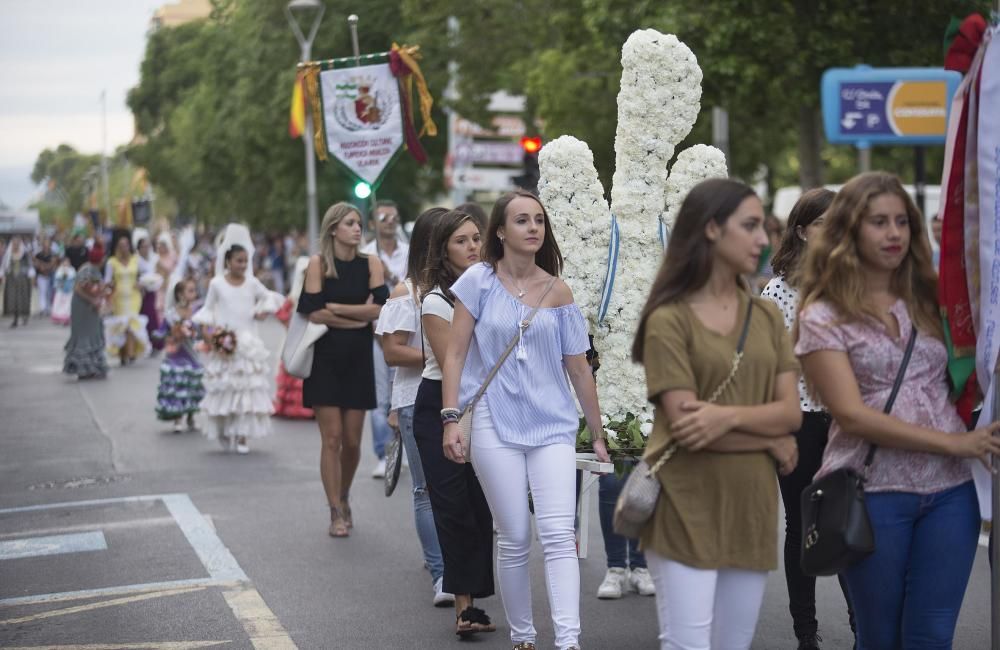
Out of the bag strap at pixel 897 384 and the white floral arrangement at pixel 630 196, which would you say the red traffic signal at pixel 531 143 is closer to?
the white floral arrangement at pixel 630 196

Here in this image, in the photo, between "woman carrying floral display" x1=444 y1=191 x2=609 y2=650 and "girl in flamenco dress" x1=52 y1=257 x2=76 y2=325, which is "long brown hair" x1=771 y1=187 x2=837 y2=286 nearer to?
A: "woman carrying floral display" x1=444 y1=191 x2=609 y2=650

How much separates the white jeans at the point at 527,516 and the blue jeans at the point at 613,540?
156cm

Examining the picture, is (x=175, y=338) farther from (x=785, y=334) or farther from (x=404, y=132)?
(x=785, y=334)

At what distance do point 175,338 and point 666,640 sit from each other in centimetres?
1177

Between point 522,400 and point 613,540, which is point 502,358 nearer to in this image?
point 522,400

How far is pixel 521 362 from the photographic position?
5957 mm

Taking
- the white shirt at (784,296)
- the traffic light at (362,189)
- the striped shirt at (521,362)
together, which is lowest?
the striped shirt at (521,362)

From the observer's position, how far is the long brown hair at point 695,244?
425cm

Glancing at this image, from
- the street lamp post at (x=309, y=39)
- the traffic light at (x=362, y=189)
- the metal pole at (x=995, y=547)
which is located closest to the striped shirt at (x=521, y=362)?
the metal pole at (x=995, y=547)

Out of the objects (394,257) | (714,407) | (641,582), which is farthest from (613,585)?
(394,257)

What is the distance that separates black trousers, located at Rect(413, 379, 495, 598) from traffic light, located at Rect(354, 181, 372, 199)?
250 inches

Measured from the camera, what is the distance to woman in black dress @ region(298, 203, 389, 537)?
9.24 m

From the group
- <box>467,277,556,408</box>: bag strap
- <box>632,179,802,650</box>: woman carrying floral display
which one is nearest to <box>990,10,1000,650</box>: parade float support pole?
<box>632,179,802,650</box>: woman carrying floral display

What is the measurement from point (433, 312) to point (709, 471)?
2.71 metres
